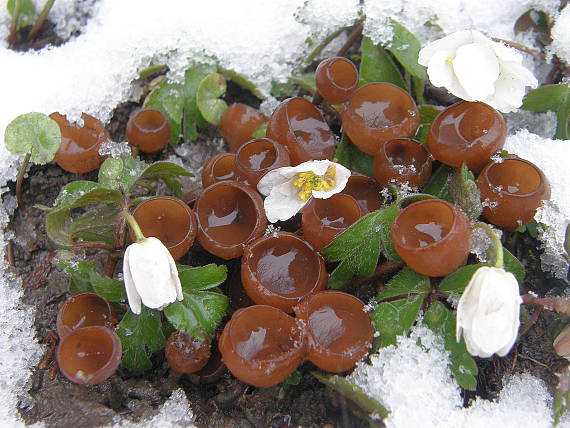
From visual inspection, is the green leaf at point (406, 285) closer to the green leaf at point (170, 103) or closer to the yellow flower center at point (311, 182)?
the yellow flower center at point (311, 182)

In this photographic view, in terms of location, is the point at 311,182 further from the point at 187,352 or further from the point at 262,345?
the point at 187,352

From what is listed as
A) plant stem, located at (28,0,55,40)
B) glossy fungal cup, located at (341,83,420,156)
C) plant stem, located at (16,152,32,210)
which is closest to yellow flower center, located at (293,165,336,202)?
glossy fungal cup, located at (341,83,420,156)

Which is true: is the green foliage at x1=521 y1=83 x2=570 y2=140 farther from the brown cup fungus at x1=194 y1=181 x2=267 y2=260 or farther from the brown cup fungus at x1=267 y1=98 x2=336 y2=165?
the brown cup fungus at x1=194 y1=181 x2=267 y2=260

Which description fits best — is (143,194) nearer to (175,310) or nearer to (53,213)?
(53,213)

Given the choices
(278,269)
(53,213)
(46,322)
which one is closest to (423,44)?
(278,269)

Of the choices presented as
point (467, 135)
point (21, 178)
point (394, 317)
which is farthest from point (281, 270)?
point (21, 178)

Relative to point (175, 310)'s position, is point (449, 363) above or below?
below
